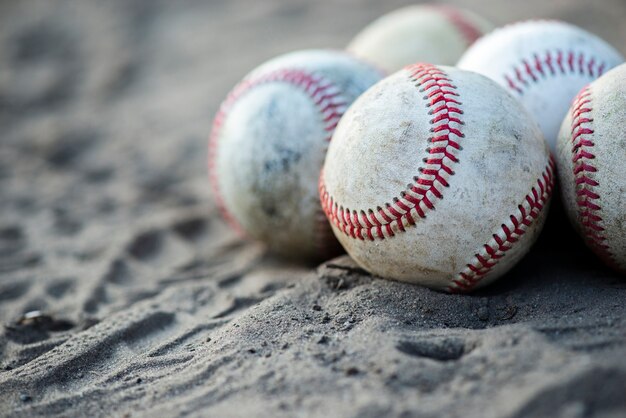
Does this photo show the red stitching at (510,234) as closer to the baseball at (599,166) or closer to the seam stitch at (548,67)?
the baseball at (599,166)

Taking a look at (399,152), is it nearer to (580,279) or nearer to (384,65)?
(580,279)

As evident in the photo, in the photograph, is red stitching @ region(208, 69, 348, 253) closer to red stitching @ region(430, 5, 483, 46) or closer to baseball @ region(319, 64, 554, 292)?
baseball @ region(319, 64, 554, 292)

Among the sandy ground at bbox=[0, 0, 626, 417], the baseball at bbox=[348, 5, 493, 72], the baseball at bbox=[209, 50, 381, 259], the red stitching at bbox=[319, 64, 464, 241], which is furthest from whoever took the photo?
the baseball at bbox=[348, 5, 493, 72]

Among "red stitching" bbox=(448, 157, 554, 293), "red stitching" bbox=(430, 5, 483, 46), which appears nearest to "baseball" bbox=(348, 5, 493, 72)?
"red stitching" bbox=(430, 5, 483, 46)

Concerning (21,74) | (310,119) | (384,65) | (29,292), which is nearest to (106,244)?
(29,292)

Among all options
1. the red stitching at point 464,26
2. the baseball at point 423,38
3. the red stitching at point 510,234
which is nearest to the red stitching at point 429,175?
the red stitching at point 510,234

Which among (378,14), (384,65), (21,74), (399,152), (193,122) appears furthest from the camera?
(378,14)
